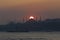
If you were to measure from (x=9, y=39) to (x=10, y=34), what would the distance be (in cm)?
98

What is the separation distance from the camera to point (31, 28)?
2650 centimetres

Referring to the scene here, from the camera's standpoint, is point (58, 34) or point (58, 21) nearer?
point (58, 34)

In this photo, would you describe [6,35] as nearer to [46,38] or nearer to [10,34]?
[10,34]

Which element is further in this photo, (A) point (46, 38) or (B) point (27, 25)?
(B) point (27, 25)

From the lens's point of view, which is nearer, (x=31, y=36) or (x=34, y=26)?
(x=31, y=36)

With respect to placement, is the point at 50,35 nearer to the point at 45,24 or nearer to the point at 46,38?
the point at 46,38

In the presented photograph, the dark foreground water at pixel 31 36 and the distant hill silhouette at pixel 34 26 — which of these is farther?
the distant hill silhouette at pixel 34 26

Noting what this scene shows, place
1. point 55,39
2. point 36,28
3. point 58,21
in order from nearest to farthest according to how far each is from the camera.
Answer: point 55,39, point 36,28, point 58,21

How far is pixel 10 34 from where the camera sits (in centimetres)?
2141

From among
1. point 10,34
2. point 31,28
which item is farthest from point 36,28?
point 10,34

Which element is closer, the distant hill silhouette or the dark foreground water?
the dark foreground water

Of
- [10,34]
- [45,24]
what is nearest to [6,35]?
[10,34]

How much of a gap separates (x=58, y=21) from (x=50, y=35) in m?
7.74

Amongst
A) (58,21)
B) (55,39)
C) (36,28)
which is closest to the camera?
(55,39)
